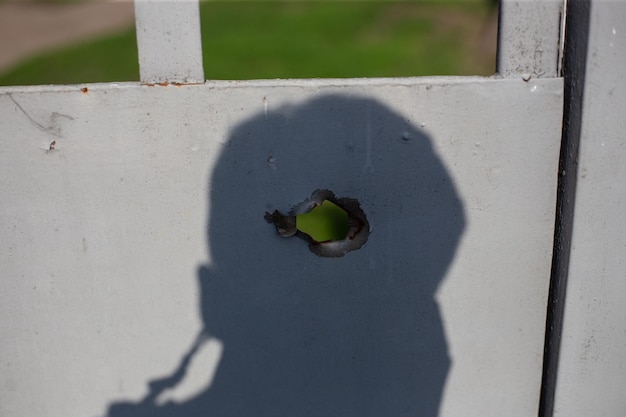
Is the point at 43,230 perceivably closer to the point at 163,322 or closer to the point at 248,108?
the point at 163,322

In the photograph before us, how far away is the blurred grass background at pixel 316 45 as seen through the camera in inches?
293

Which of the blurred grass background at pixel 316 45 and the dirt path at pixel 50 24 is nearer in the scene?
the blurred grass background at pixel 316 45

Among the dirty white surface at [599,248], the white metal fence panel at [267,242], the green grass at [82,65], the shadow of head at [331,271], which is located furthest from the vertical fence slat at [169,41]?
the green grass at [82,65]

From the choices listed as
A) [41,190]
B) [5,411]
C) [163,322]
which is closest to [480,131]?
[163,322]

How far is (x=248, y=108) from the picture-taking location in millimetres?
1799

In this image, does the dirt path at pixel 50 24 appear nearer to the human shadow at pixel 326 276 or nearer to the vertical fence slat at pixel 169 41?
the vertical fence slat at pixel 169 41

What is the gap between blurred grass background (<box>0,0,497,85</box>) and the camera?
7.44 meters

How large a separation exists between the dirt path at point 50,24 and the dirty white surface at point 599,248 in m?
7.99

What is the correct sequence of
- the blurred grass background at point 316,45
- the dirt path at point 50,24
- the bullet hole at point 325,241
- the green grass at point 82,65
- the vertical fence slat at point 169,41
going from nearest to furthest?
the vertical fence slat at point 169,41 < the bullet hole at point 325,241 < the blurred grass background at point 316,45 < the green grass at point 82,65 < the dirt path at point 50,24

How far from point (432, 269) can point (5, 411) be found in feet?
4.66

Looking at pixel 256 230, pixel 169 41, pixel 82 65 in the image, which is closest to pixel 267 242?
pixel 256 230

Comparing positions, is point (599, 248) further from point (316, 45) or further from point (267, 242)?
point (316, 45)

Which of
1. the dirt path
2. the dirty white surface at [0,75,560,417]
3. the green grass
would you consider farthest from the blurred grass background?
the dirty white surface at [0,75,560,417]

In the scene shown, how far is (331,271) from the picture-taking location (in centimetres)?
195
